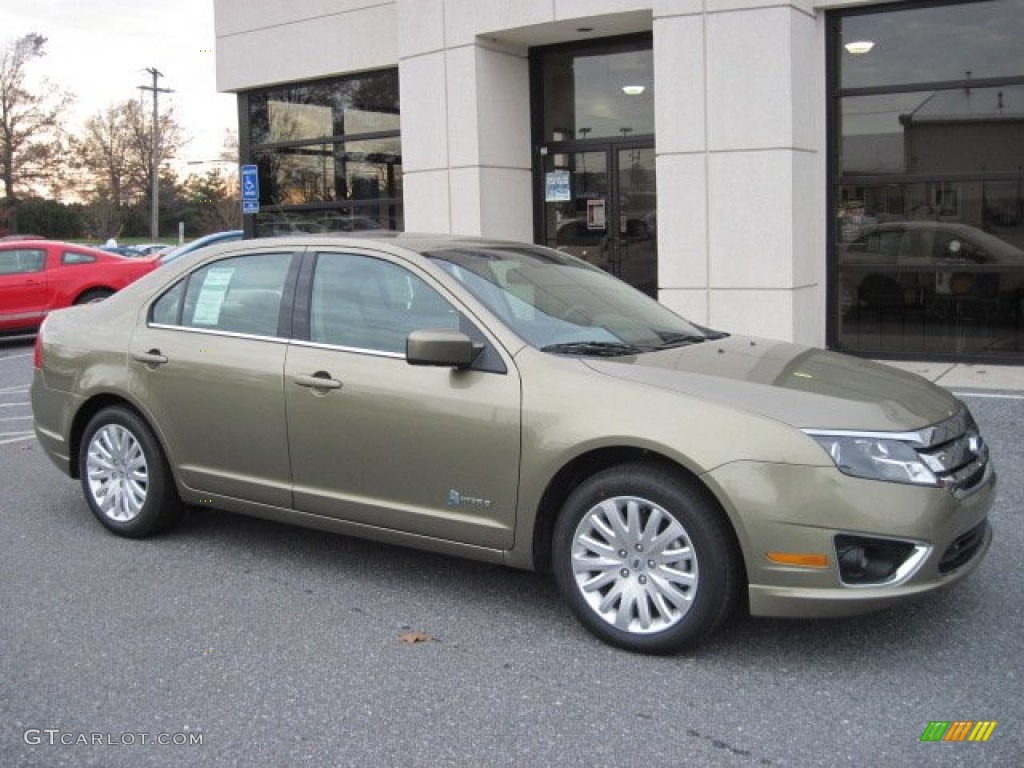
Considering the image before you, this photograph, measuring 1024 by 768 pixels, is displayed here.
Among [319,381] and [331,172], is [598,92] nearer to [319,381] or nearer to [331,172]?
[331,172]

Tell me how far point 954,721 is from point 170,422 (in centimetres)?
379

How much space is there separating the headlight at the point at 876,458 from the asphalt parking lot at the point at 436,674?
713 millimetres

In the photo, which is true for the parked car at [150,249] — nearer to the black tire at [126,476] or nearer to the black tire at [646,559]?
the black tire at [126,476]

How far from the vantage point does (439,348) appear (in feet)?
14.6

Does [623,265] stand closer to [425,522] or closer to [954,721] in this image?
[425,522]

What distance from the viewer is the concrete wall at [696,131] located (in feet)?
36.2

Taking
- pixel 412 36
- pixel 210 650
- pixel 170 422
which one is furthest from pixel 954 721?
pixel 412 36

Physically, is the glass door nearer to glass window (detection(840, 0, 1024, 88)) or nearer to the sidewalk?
glass window (detection(840, 0, 1024, 88))

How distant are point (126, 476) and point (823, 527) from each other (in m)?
3.66

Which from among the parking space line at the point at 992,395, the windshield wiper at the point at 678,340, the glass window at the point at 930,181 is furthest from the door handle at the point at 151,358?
the glass window at the point at 930,181

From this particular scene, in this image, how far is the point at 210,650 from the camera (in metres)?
4.32

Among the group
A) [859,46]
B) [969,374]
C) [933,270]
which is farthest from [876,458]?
[859,46]

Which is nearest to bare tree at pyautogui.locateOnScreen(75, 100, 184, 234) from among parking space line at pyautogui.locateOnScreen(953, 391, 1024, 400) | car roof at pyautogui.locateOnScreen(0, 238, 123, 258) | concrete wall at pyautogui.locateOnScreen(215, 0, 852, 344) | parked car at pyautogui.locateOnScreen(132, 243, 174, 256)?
parked car at pyautogui.locateOnScreen(132, 243, 174, 256)

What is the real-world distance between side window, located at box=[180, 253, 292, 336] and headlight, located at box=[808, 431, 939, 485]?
2653mm
